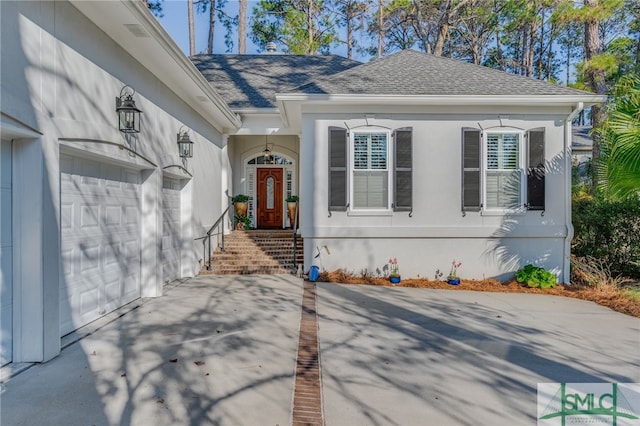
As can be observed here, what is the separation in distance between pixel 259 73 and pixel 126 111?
7798mm

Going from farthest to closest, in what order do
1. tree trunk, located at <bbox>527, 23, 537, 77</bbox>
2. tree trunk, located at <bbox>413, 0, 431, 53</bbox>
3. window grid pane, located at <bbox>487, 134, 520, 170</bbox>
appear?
tree trunk, located at <bbox>527, 23, 537, 77</bbox>
tree trunk, located at <bbox>413, 0, 431, 53</bbox>
window grid pane, located at <bbox>487, 134, 520, 170</bbox>

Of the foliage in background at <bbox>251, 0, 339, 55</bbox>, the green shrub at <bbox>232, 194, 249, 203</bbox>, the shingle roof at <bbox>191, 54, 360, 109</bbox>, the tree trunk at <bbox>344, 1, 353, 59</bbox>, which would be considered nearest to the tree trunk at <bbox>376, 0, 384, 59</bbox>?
the tree trunk at <bbox>344, 1, 353, 59</bbox>

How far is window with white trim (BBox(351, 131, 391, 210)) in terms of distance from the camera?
7.87m

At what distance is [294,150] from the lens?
11.5m

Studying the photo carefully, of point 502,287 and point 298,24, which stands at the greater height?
point 298,24

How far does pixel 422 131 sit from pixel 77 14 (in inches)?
243

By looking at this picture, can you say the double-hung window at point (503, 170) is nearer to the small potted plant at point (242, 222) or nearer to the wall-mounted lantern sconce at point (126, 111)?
the small potted plant at point (242, 222)

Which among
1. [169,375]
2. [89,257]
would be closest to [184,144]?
[89,257]

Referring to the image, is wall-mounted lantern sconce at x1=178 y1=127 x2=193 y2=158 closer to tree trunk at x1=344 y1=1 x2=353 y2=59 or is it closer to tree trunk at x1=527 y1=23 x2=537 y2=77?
tree trunk at x1=344 y1=1 x2=353 y2=59

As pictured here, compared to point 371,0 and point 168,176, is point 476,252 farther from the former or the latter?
point 371,0

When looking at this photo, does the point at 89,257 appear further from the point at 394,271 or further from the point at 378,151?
the point at 378,151

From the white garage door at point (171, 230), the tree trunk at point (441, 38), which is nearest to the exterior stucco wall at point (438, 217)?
the white garage door at point (171, 230)

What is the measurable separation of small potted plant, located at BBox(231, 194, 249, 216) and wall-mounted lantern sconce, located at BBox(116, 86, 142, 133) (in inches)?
213

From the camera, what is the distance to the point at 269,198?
1168cm
